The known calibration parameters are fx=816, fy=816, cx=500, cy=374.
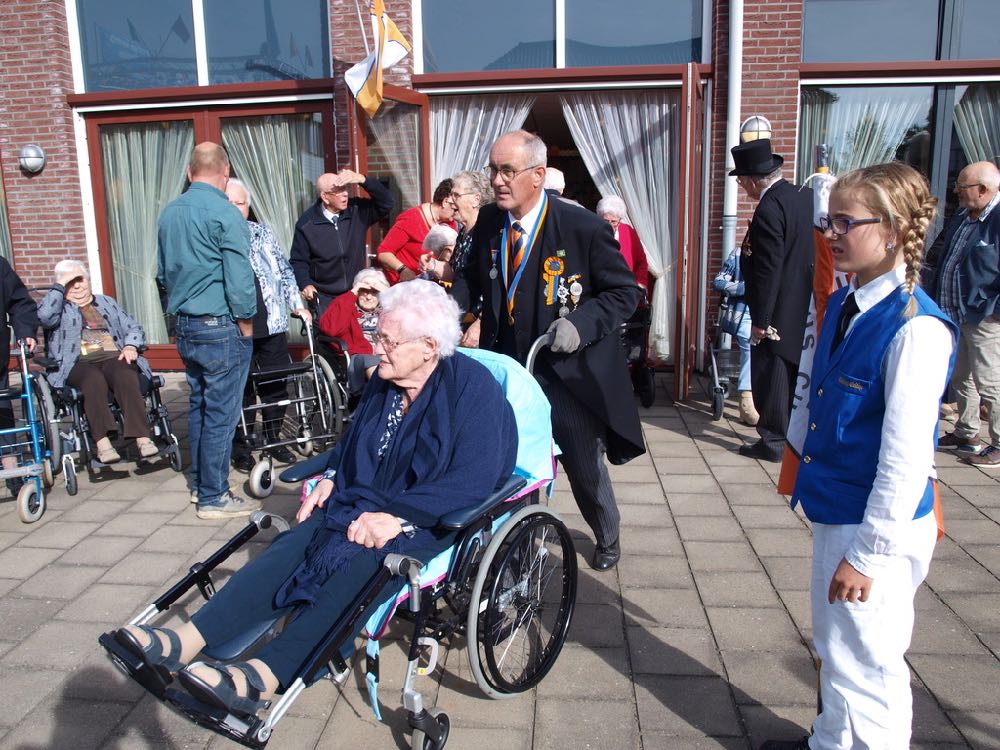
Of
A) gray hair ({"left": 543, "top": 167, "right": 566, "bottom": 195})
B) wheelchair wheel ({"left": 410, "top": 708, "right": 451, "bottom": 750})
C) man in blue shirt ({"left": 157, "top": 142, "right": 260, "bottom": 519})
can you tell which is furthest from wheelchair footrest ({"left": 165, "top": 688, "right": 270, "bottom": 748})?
gray hair ({"left": 543, "top": 167, "right": 566, "bottom": 195})

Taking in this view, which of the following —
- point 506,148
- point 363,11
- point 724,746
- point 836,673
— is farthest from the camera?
point 363,11

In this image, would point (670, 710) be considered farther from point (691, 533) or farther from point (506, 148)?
point (506, 148)

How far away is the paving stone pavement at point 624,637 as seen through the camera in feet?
8.64

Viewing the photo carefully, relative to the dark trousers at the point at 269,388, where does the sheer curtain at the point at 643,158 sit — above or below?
above

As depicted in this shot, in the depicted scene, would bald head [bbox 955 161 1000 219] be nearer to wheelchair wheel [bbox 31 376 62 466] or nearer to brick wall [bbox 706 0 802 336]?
brick wall [bbox 706 0 802 336]

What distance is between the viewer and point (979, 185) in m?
5.05

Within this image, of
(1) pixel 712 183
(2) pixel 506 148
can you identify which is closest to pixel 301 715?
(2) pixel 506 148

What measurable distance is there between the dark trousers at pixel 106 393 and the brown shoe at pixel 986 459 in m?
5.18

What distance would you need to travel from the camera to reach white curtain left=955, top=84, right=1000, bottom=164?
709 centimetres

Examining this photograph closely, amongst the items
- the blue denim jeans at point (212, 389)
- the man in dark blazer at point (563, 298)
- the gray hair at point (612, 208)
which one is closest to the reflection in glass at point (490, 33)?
the gray hair at point (612, 208)

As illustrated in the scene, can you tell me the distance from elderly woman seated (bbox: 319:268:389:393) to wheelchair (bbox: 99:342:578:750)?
7.62 ft

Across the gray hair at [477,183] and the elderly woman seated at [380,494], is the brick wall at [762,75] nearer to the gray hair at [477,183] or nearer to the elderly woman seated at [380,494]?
the gray hair at [477,183]

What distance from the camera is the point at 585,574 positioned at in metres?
3.70

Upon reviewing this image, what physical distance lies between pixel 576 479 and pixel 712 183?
14.8 feet
